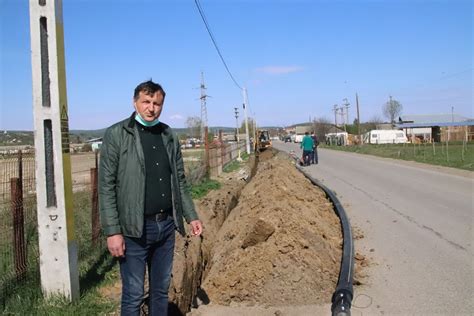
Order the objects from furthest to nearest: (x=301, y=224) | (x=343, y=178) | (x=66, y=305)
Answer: (x=343, y=178)
(x=301, y=224)
(x=66, y=305)

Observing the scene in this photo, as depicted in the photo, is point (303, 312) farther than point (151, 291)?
Yes

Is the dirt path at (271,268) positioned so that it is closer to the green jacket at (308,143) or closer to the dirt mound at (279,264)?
the dirt mound at (279,264)

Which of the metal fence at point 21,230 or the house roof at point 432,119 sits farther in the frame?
the house roof at point 432,119

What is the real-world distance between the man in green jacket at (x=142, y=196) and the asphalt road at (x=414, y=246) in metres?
2.37

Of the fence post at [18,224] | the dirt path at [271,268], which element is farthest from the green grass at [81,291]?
the dirt path at [271,268]

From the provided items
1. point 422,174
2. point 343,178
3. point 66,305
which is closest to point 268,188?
point 66,305

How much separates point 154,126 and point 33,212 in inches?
138

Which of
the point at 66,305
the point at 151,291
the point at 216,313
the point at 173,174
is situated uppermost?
the point at 173,174

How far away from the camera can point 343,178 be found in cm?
1919

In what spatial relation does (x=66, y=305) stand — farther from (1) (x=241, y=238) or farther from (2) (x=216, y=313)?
(1) (x=241, y=238)

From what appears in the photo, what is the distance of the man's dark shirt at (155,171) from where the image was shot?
3.68 metres

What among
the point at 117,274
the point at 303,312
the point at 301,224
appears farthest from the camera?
the point at 301,224

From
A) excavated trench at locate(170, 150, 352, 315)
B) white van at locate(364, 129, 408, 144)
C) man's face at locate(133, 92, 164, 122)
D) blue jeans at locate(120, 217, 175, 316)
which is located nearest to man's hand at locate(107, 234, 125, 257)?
blue jeans at locate(120, 217, 175, 316)

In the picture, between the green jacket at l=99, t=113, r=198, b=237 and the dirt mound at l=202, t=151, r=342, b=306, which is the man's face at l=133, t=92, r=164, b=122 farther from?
the dirt mound at l=202, t=151, r=342, b=306
